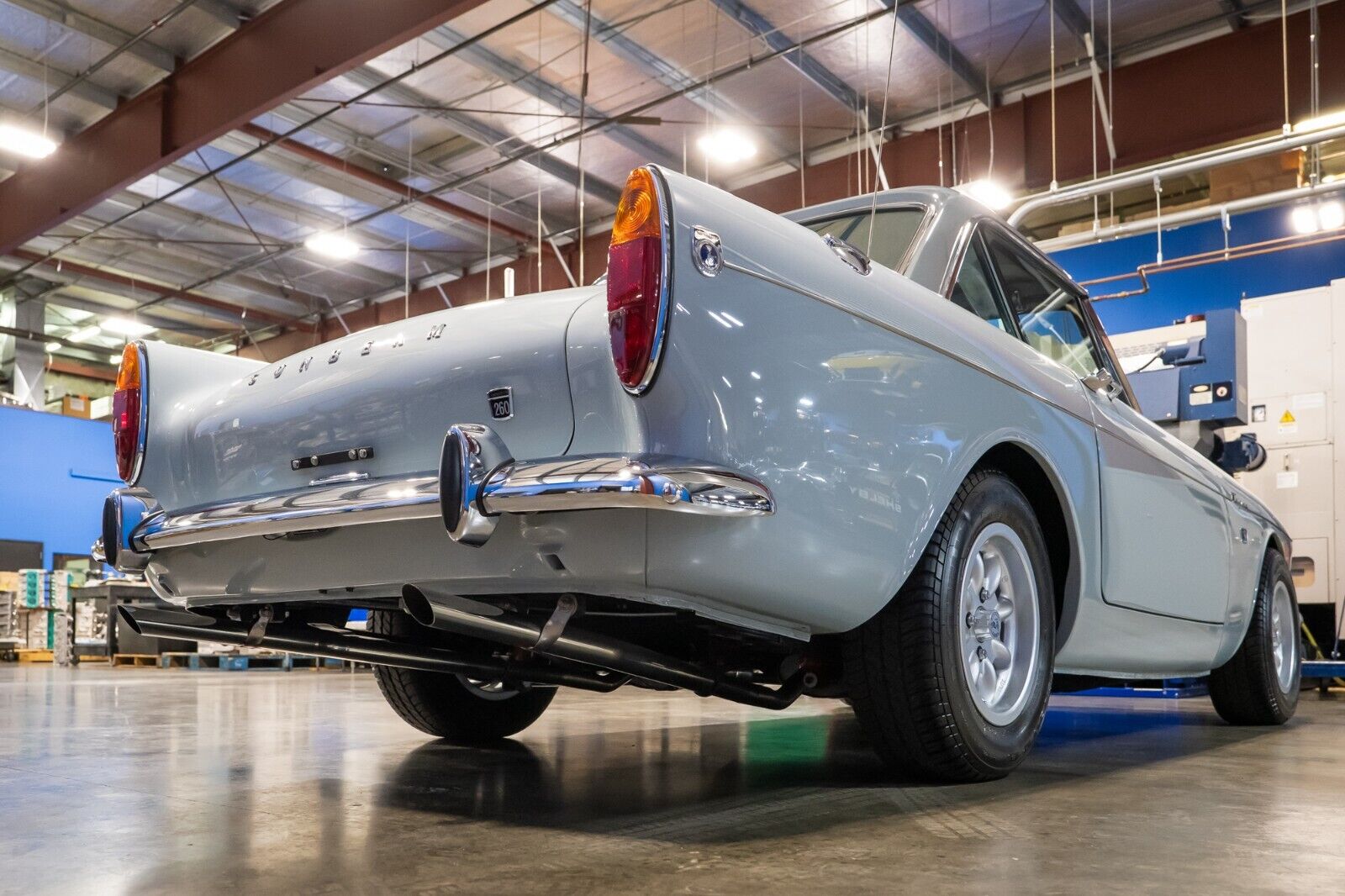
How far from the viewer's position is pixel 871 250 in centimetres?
305

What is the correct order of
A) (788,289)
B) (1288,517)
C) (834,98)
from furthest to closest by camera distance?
(834,98) < (1288,517) < (788,289)

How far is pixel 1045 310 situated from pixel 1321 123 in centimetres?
769

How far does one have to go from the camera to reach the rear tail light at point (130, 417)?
2830 millimetres

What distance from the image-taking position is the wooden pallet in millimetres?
13945

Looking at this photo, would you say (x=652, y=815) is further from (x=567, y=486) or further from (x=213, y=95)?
(x=213, y=95)

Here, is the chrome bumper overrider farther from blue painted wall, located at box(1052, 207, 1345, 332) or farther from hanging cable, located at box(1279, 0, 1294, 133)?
blue painted wall, located at box(1052, 207, 1345, 332)

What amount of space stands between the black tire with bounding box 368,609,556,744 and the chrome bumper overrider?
1411 millimetres

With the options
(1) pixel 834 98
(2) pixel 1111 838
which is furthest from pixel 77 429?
(2) pixel 1111 838

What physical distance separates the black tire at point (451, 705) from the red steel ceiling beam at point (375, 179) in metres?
11.1

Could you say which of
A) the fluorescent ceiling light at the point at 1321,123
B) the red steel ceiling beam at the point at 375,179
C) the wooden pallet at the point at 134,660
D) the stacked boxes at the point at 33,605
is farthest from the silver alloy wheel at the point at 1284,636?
the stacked boxes at the point at 33,605

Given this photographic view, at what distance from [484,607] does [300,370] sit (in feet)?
2.68

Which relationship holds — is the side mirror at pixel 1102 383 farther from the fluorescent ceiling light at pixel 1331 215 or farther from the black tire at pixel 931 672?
the fluorescent ceiling light at pixel 1331 215

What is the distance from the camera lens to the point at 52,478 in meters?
20.3

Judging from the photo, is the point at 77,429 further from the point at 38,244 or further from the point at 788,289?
the point at 788,289
